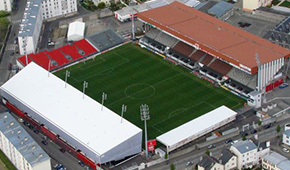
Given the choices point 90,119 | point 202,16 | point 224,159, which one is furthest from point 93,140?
point 202,16

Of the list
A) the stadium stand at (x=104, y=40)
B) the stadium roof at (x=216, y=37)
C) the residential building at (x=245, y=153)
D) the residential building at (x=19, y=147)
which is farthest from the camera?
the stadium stand at (x=104, y=40)

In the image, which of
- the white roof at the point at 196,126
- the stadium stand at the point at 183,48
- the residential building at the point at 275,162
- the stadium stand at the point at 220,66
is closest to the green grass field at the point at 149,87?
the white roof at the point at 196,126

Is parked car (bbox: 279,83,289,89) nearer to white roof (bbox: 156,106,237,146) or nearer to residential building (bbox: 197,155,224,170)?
white roof (bbox: 156,106,237,146)

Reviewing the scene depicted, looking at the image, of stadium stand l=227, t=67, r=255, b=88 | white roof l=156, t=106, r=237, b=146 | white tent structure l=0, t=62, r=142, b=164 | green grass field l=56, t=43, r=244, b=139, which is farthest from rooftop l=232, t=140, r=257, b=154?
stadium stand l=227, t=67, r=255, b=88

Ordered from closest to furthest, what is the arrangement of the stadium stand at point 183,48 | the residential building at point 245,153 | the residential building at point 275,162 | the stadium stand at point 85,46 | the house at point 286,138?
the residential building at point 275,162, the residential building at point 245,153, the house at point 286,138, the stadium stand at point 183,48, the stadium stand at point 85,46

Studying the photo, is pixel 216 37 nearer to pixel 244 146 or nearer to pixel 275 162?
pixel 244 146

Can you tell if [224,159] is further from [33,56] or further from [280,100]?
[33,56]

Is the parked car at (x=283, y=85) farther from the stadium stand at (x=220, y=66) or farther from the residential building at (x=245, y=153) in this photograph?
the residential building at (x=245, y=153)
